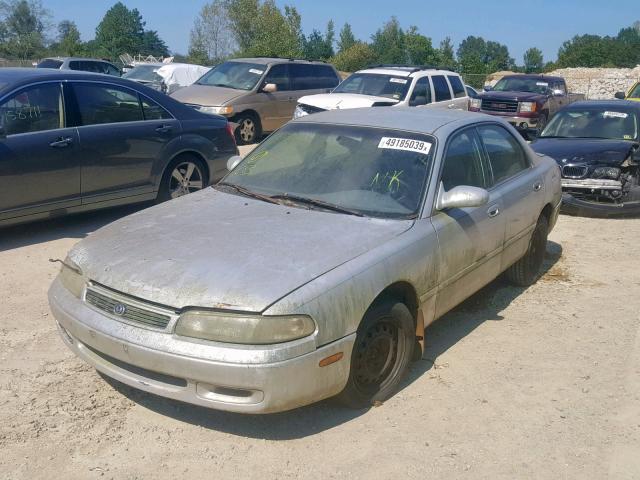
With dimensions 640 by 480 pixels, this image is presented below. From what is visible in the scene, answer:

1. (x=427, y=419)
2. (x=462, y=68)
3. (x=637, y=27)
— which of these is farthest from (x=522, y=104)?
(x=637, y=27)

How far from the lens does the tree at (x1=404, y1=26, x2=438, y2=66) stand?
6178 centimetres

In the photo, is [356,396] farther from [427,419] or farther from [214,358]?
[214,358]

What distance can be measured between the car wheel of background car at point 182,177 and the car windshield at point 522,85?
14.2 metres

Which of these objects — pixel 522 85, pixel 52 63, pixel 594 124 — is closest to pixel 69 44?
pixel 52 63

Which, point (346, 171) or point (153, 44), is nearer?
point (346, 171)

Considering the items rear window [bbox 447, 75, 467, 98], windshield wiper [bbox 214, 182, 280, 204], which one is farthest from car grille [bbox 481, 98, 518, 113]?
windshield wiper [bbox 214, 182, 280, 204]

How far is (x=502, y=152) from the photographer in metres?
5.66

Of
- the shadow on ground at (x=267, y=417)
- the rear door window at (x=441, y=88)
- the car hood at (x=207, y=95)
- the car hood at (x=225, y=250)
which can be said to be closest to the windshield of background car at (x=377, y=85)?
the rear door window at (x=441, y=88)

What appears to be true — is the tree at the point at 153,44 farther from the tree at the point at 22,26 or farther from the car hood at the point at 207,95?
the car hood at the point at 207,95

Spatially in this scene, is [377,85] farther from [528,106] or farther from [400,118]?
[400,118]

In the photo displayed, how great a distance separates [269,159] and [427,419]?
221 centimetres

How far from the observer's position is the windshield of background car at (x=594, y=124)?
33.2 ft

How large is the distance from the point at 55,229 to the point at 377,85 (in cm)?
803

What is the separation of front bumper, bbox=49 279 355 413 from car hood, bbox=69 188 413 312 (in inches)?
8.0
